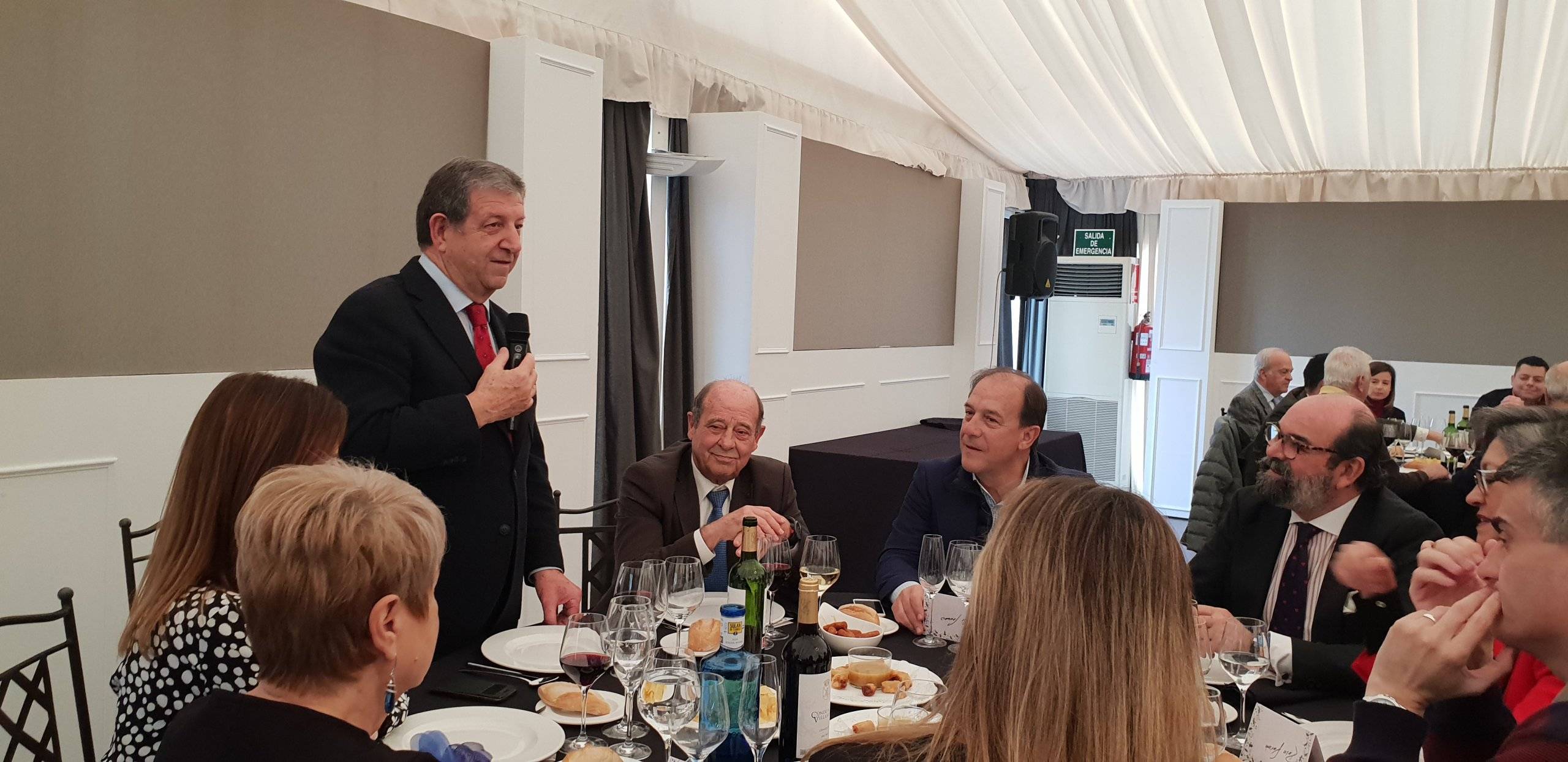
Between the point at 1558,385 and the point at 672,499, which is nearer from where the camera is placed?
the point at 672,499

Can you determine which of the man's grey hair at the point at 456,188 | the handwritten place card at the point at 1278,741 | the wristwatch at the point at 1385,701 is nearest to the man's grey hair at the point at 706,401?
the man's grey hair at the point at 456,188

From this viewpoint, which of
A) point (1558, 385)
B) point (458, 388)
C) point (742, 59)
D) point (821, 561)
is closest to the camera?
point (821, 561)

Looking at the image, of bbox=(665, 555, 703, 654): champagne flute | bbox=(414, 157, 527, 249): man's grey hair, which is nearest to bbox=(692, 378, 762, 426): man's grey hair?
bbox=(414, 157, 527, 249): man's grey hair

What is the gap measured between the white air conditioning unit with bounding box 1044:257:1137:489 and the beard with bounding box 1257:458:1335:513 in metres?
7.82

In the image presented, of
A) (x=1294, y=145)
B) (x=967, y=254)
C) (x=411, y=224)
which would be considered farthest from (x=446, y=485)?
(x=1294, y=145)

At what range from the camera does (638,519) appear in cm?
319

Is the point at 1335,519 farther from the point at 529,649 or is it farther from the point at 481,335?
the point at 481,335

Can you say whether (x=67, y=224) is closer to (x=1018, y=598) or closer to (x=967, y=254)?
(x=1018, y=598)

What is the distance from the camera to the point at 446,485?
8.19 ft

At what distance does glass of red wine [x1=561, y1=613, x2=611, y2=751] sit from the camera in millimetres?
1735

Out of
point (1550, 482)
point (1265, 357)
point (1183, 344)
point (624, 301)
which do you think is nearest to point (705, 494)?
point (1550, 482)

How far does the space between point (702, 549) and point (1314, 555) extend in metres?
1.60

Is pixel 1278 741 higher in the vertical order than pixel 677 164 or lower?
lower

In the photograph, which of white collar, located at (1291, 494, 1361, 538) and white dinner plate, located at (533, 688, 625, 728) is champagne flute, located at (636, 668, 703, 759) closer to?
white dinner plate, located at (533, 688, 625, 728)
